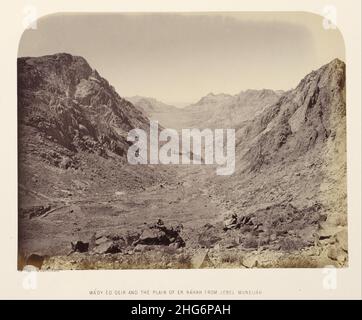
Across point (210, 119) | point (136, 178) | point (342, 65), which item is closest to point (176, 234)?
point (136, 178)

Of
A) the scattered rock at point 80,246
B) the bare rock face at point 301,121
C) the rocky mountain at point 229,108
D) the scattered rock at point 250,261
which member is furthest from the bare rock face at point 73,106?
the scattered rock at point 250,261

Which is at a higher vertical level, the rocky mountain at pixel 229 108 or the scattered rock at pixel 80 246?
the rocky mountain at pixel 229 108

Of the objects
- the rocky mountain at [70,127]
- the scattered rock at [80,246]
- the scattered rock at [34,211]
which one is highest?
the rocky mountain at [70,127]

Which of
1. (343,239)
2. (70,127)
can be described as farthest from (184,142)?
(343,239)

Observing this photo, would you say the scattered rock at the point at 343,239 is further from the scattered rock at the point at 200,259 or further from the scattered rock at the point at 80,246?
the scattered rock at the point at 80,246

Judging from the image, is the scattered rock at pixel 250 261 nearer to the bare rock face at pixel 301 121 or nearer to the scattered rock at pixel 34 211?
the bare rock face at pixel 301 121

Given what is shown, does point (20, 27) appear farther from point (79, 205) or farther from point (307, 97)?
point (307, 97)

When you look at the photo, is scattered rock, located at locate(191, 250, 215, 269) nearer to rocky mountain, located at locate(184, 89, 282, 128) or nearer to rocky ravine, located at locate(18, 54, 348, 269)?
rocky ravine, located at locate(18, 54, 348, 269)

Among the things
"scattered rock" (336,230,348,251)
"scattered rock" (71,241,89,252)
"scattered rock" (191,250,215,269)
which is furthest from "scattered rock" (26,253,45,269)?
"scattered rock" (336,230,348,251)
